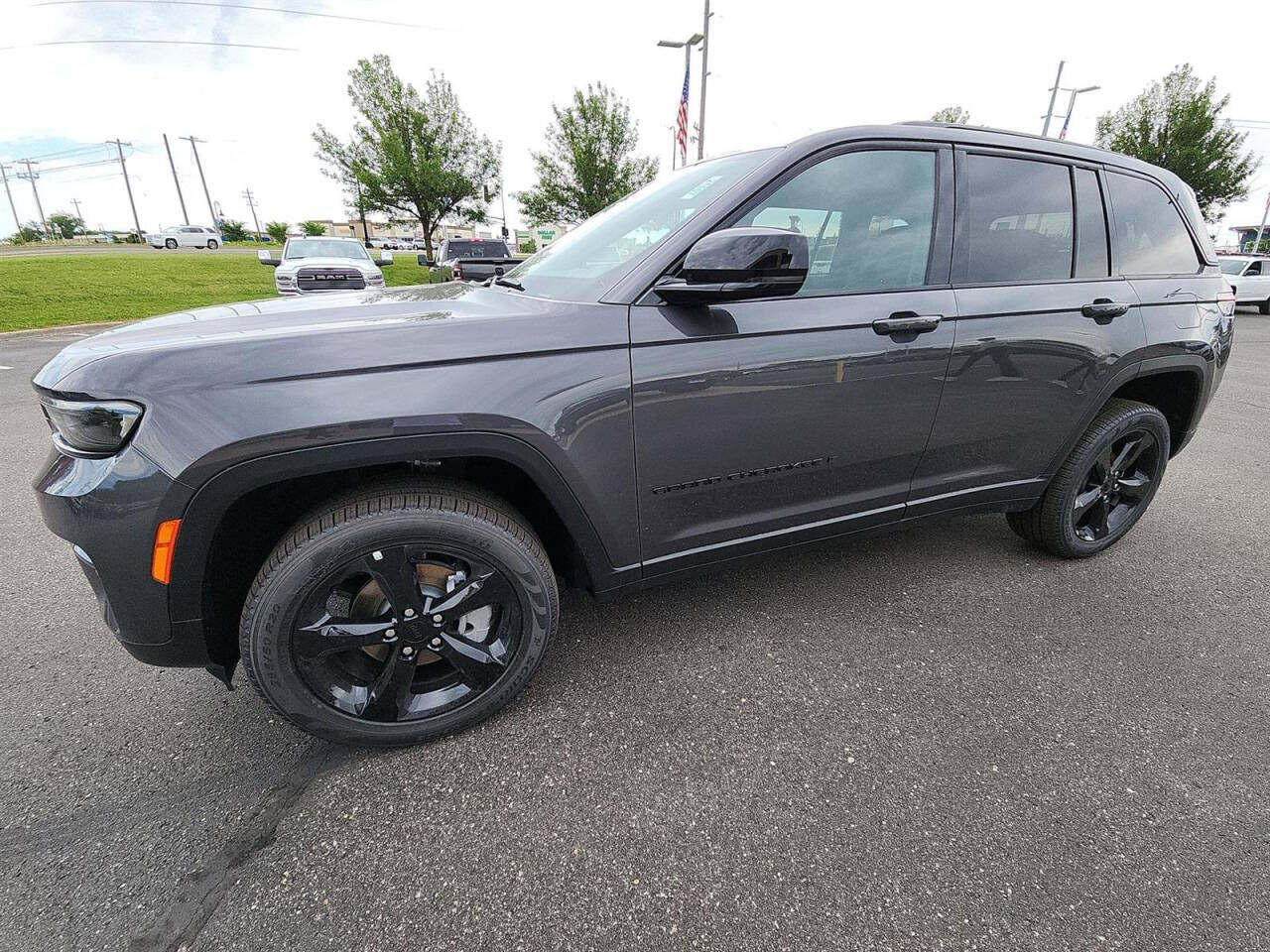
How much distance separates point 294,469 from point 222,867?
982 mm

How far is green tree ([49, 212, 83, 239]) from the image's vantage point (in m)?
73.4

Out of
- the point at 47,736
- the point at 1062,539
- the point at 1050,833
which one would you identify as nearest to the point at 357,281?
the point at 47,736

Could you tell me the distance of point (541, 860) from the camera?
1.54 meters

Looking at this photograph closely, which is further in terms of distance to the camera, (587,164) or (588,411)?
(587,164)

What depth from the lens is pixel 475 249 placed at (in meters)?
17.4

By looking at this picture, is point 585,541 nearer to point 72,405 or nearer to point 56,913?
point 72,405

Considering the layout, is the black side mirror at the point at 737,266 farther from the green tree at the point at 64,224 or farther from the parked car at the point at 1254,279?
the green tree at the point at 64,224

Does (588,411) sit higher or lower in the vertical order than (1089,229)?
lower

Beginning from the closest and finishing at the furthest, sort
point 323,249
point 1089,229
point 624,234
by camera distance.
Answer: point 624,234 < point 1089,229 < point 323,249

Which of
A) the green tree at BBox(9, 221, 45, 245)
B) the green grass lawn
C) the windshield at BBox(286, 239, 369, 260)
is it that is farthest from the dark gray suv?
the green tree at BBox(9, 221, 45, 245)

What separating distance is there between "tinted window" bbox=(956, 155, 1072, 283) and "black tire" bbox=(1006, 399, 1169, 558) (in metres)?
0.77

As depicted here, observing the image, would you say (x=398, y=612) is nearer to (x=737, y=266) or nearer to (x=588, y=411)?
(x=588, y=411)

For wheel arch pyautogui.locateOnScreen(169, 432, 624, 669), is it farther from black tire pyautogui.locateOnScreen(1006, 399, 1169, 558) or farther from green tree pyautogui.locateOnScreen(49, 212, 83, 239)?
green tree pyautogui.locateOnScreen(49, 212, 83, 239)

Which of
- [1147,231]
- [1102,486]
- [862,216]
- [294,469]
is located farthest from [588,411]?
[1147,231]
